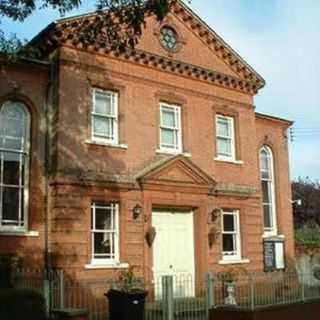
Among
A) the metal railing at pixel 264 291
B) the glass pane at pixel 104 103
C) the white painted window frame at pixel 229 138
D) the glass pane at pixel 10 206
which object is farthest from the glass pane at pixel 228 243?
the glass pane at pixel 10 206

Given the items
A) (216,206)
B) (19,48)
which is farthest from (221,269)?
(19,48)

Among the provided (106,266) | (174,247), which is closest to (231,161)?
(174,247)

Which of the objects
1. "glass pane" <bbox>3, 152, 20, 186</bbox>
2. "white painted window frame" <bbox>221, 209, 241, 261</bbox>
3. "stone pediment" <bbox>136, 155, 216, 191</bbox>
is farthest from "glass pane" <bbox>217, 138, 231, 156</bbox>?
"glass pane" <bbox>3, 152, 20, 186</bbox>

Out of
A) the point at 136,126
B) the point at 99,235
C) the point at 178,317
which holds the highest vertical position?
the point at 136,126

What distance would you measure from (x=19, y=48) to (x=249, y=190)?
12.9 m

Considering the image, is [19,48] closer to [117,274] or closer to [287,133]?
[117,274]

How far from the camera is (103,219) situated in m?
19.6

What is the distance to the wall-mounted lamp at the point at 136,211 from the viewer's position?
1994cm

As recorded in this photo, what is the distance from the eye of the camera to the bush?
488 inches

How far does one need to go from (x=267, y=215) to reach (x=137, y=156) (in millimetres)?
8117

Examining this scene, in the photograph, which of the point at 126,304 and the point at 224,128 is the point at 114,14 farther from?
the point at 224,128

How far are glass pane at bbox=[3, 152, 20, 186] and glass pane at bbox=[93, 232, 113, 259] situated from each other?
3.00 m

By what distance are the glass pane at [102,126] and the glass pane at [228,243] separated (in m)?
6.12

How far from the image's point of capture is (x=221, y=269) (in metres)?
22.0
